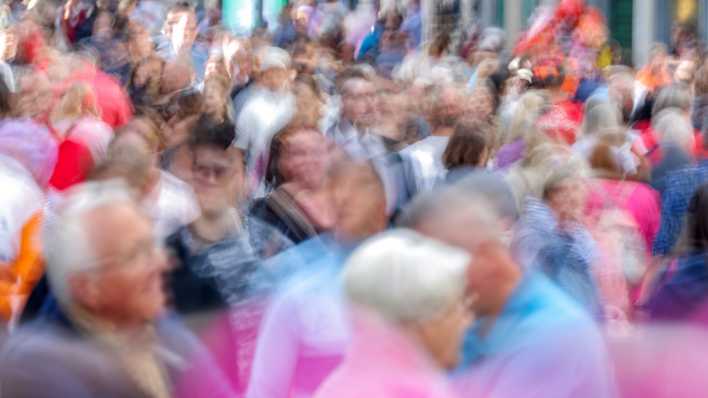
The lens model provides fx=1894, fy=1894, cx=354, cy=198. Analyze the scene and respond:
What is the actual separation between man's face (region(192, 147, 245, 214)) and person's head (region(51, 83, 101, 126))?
3.71 m

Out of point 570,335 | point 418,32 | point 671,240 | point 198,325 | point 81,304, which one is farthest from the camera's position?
point 418,32

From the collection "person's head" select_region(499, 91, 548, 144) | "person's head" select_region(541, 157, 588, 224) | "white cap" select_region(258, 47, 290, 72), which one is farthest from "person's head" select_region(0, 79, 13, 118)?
"white cap" select_region(258, 47, 290, 72)

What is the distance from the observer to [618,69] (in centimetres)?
1543

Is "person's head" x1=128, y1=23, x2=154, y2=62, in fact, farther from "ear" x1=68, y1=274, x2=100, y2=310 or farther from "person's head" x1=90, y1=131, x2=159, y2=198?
"ear" x1=68, y1=274, x2=100, y2=310

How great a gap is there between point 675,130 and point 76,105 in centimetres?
343

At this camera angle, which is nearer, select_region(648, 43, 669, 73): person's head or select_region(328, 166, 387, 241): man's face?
select_region(328, 166, 387, 241): man's face

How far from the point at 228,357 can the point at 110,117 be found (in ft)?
22.7

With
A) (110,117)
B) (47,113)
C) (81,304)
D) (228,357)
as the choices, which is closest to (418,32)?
(110,117)

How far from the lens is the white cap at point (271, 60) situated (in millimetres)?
13634

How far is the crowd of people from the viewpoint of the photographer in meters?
4.14

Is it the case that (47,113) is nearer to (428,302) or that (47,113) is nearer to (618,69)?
(618,69)

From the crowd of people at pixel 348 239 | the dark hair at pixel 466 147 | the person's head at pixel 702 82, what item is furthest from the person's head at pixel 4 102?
the person's head at pixel 702 82

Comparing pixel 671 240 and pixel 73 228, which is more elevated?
pixel 73 228

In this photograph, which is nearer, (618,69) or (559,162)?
(559,162)
